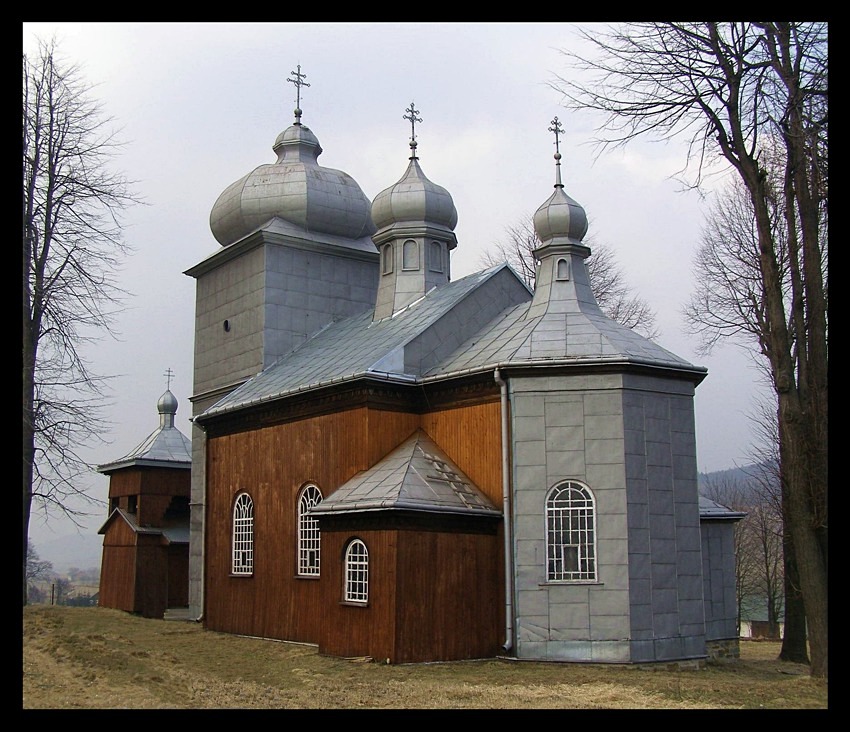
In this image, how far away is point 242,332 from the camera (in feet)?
84.4

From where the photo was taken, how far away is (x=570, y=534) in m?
16.5

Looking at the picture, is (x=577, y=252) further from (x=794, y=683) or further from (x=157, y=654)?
(x=157, y=654)

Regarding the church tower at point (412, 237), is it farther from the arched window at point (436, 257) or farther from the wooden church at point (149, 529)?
the wooden church at point (149, 529)

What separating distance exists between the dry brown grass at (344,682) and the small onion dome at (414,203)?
10627 mm

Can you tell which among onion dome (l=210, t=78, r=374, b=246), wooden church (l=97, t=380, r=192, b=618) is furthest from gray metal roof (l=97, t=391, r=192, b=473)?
onion dome (l=210, t=78, r=374, b=246)

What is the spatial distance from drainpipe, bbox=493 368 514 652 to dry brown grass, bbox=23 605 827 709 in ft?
1.91

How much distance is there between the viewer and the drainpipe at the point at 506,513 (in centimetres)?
1642

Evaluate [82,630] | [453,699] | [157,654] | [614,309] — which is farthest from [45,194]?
[614,309]

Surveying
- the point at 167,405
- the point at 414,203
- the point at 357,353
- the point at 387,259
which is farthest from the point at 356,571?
the point at 167,405

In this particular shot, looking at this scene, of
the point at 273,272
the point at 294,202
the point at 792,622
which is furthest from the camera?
the point at 294,202

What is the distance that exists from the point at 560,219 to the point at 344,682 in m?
9.85

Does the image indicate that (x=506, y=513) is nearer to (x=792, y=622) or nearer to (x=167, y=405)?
(x=792, y=622)

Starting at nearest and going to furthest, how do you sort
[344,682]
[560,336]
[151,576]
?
1. [344,682]
2. [560,336]
3. [151,576]

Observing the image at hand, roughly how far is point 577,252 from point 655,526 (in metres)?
5.64
